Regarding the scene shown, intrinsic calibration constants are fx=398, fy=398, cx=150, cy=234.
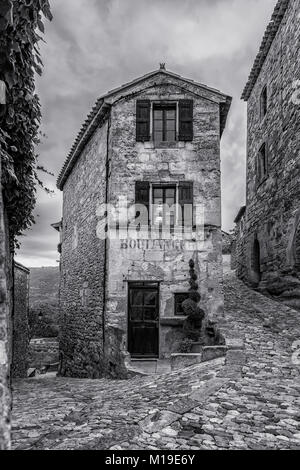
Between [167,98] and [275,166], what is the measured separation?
174 inches

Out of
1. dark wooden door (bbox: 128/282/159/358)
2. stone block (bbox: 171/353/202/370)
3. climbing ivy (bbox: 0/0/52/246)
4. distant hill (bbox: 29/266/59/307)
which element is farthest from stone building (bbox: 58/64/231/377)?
distant hill (bbox: 29/266/59/307)

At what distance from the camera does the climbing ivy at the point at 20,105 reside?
4.09 metres

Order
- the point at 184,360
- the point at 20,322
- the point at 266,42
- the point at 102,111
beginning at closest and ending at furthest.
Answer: the point at 184,360, the point at 102,111, the point at 266,42, the point at 20,322

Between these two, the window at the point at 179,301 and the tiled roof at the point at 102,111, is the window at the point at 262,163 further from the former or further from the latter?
the window at the point at 179,301

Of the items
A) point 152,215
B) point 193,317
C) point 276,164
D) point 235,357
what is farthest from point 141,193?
point 276,164

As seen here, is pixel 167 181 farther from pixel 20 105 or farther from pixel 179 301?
pixel 20 105

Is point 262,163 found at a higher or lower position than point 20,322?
higher

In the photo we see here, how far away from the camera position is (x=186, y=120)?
10719 mm

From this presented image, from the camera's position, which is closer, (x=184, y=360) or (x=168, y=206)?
(x=184, y=360)

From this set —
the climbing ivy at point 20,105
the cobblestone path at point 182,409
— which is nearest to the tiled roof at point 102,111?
the climbing ivy at point 20,105

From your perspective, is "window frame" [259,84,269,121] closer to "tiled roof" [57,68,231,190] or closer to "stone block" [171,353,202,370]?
"tiled roof" [57,68,231,190]

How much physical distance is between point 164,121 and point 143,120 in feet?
1.92
